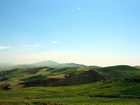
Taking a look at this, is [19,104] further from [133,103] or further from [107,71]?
[107,71]

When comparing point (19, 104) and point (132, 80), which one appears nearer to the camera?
point (19, 104)

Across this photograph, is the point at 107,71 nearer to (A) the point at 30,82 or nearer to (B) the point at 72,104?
(A) the point at 30,82

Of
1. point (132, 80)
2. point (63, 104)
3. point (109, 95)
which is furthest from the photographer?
point (132, 80)

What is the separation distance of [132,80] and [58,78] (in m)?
54.6

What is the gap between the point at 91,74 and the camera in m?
154

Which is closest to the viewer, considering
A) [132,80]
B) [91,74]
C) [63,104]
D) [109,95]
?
[63,104]

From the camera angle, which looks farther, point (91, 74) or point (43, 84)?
point (91, 74)

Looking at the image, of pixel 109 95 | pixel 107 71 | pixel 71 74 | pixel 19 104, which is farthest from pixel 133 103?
pixel 107 71

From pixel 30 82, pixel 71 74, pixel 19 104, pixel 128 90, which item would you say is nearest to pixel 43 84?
pixel 30 82

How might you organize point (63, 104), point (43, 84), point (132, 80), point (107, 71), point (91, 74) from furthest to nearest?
1. point (107, 71)
2. point (91, 74)
3. point (43, 84)
4. point (132, 80)
5. point (63, 104)

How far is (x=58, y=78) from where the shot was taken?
14750 cm

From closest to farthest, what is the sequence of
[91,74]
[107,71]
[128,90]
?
[128,90] < [91,74] < [107,71]

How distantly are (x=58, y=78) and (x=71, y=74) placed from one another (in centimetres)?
1102

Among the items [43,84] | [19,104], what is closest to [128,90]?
[19,104]
